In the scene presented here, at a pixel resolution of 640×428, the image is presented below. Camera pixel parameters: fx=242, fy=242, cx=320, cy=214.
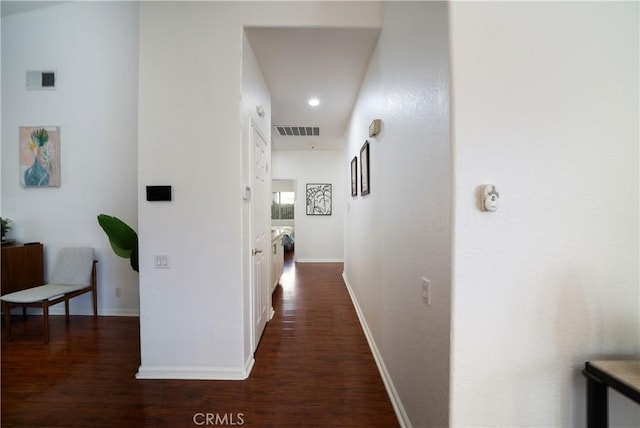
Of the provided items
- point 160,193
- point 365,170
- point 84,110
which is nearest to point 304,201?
point 365,170

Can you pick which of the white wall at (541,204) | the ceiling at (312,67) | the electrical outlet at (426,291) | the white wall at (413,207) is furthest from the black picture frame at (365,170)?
the white wall at (541,204)

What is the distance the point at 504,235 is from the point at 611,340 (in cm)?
68

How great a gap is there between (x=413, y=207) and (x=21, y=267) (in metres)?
4.38

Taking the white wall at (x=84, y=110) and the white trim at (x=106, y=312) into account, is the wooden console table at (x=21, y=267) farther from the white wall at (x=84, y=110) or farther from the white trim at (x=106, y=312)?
the white wall at (x=84, y=110)

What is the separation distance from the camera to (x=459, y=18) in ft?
3.26

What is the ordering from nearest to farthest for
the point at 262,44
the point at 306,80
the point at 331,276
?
the point at 262,44
the point at 306,80
the point at 331,276

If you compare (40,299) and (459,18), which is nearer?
(459,18)

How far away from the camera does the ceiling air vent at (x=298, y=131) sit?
14.9ft

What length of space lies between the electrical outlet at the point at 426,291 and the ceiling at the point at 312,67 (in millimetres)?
2016

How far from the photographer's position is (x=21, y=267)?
2861mm

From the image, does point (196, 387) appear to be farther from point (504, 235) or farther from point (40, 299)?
point (504, 235)

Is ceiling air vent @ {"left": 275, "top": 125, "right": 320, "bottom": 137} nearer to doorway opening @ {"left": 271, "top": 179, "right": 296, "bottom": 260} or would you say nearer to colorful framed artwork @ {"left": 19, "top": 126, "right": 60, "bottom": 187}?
colorful framed artwork @ {"left": 19, "top": 126, "right": 60, "bottom": 187}

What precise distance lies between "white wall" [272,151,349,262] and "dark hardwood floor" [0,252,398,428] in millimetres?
3476

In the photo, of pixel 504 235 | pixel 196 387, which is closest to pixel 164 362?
pixel 196 387
